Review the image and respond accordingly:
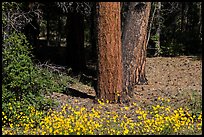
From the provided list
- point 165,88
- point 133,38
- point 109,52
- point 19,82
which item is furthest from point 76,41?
point 19,82

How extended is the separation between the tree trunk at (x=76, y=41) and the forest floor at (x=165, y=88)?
107 inches

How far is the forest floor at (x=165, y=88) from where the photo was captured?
998cm

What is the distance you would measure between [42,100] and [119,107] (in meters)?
2.06

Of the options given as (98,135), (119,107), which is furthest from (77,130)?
(119,107)

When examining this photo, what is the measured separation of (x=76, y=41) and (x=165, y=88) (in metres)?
4.49

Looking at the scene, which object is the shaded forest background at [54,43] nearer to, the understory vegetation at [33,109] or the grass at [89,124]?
the understory vegetation at [33,109]

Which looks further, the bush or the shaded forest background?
the shaded forest background

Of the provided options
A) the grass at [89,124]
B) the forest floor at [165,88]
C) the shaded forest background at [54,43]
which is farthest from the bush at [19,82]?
the forest floor at [165,88]

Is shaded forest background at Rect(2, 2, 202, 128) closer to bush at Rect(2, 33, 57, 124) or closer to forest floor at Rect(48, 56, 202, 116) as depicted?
bush at Rect(2, 33, 57, 124)

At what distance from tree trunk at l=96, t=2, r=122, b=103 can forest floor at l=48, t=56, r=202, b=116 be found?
0.36 m

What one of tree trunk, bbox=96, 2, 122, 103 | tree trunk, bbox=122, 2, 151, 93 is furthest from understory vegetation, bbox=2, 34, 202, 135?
tree trunk, bbox=122, 2, 151, 93

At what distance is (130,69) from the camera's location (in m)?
11.0

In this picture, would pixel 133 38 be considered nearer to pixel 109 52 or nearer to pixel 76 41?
pixel 109 52

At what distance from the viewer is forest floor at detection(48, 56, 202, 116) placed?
32.7 feet
